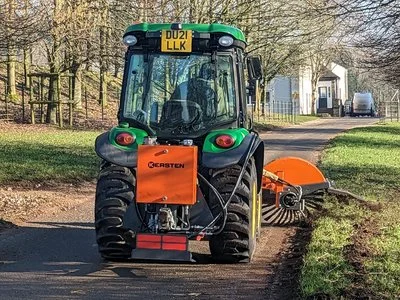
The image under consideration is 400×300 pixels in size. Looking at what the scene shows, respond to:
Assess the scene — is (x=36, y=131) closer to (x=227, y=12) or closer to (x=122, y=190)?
(x=227, y=12)

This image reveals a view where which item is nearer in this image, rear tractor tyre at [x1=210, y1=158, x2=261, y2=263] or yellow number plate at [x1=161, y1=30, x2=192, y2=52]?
rear tractor tyre at [x1=210, y1=158, x2=261, y2=263]

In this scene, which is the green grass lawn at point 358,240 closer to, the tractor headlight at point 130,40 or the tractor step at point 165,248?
the tractor step at point 165,248

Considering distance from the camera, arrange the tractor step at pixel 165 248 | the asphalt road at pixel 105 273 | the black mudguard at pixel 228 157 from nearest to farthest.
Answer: the asphalt road at pixel 105 273
the tractor step at pixel 165 248
the black mudguard at pixel 228 157

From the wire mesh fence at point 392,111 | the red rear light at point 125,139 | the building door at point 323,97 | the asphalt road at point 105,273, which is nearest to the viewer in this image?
the asphalt road at point 105,273

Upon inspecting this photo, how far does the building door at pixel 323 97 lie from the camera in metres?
88.8

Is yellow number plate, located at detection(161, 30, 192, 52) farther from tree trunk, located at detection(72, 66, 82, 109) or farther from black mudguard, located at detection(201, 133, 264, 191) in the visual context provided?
tree trunk, located at detection(72, 66, 82, 109)

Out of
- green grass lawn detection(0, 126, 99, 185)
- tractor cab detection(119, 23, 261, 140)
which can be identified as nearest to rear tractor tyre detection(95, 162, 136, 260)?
tractor cab detection(119, 23, 261, 140)

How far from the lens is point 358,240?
8.50m

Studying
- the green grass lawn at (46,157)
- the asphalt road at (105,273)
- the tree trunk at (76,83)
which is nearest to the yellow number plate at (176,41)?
the asphalt road at (105,273)

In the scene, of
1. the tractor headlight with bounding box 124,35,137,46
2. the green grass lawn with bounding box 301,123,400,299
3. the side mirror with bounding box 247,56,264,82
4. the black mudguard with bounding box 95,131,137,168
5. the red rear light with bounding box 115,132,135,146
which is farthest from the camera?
the side mirror with bounding box 247,56,264,82

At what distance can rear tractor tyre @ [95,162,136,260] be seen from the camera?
7516mm

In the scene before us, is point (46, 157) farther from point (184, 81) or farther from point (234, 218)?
point (234, 218)

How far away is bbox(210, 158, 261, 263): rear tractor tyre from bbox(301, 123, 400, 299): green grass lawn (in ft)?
2.20

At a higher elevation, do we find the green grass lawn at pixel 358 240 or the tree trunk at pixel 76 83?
the tree trunk at pixel 76 83
